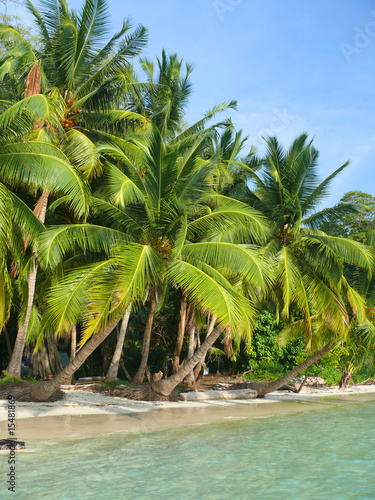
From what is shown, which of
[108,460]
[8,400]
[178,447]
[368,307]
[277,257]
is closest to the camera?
[108,460]

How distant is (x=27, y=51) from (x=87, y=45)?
1.67m

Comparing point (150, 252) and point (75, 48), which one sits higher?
point (75, 48)

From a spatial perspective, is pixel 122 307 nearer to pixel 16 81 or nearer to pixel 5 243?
pixel 5 243

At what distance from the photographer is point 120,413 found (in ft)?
39.0

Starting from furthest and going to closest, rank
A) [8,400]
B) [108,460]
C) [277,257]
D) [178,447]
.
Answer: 1. [277,257]
2. [8,400]
3. [178,447]
4. [108,460]

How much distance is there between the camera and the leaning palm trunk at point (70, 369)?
9.95m

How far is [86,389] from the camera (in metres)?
14.3

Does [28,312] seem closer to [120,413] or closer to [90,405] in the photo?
[90,405]

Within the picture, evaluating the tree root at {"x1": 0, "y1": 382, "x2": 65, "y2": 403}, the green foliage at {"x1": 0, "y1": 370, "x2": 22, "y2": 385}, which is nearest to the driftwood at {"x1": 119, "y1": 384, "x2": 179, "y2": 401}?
the tree root at {"x1": 0, "y1": 382, "x2": 65, "y2": 403}

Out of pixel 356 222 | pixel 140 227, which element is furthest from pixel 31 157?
pixel 356 222

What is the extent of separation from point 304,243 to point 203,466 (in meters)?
7.67

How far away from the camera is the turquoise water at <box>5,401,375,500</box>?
626cm

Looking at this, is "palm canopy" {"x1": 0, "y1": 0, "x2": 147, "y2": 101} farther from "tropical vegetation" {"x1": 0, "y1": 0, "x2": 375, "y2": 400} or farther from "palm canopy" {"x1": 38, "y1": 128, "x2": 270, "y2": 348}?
"palm canopy" {"x1": 38, "y1": 128, "x2": 270, "y2": 348}

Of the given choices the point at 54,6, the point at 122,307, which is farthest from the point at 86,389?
the point at 54,6
